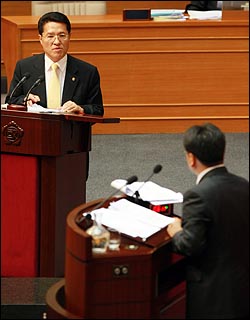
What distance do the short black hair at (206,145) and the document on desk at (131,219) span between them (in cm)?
43

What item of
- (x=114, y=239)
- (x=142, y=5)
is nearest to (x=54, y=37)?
(x=114, y=239)

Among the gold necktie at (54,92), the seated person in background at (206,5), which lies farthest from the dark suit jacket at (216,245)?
the seated person in background at (206,5)

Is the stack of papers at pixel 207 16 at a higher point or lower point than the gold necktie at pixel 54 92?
higher

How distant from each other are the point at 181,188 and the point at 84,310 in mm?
3279

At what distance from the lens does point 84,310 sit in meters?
3.60

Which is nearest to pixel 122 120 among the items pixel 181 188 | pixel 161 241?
pixel 181 188

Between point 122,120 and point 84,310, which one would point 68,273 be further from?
point 122,120

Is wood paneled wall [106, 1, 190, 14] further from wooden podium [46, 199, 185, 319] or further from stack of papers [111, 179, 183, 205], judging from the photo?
wooden podium [46, 199, 185, 319]

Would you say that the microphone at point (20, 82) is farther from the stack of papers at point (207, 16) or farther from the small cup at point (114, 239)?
the stack of papers at point (207, 16)

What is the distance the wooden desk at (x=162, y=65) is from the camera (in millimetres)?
8289

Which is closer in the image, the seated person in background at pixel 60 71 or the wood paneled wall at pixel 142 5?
the seated person in background at pixel 60 71

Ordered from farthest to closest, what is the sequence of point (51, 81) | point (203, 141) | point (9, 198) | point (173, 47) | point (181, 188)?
point (173, 47), point (181, 188), point (51, 81), point (9, 198), point (203, 141)

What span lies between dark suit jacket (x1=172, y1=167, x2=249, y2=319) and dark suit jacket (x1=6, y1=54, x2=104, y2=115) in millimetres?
1516

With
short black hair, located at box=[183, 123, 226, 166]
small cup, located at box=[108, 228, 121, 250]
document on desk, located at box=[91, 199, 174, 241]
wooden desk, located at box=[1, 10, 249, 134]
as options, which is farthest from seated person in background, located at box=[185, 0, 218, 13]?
short black hair, located at box=[183, 123, 226, 166]
